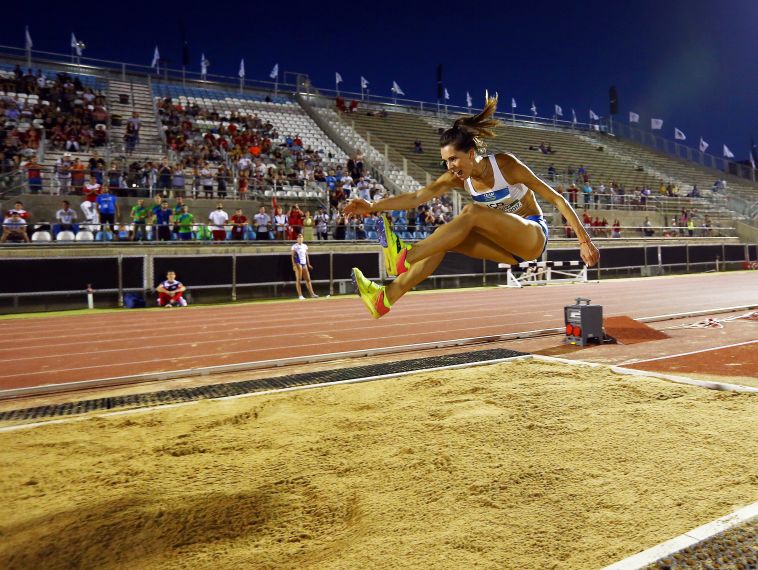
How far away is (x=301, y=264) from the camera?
1533cm

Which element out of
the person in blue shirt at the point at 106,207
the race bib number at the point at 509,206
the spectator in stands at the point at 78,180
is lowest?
the race bib number at the point at 509,206

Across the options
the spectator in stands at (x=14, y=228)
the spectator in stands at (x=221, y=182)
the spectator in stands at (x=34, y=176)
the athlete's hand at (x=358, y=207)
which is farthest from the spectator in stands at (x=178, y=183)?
the athlete's hand at (x=358, y=207)

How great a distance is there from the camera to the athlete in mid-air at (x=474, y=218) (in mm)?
3867

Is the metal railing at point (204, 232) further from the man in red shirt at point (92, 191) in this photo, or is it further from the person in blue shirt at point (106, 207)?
the man in red shirt at point (92, 191)

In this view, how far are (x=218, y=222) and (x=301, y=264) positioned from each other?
2883 mm

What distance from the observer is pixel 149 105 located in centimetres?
2373

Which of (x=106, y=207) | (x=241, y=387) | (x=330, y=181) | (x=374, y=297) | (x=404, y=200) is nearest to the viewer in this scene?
(x=374, y=297)

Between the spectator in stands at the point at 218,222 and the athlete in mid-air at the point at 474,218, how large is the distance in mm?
12274

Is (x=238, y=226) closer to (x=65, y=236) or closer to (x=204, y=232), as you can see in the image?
(x=204, y=232)

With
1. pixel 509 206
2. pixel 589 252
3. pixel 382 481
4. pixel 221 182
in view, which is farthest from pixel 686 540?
pixel 221 182

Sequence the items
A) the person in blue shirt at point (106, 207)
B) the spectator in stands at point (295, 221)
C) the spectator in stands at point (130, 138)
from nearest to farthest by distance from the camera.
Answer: the person in blue shirt at point (106, 207), the spectator in stands at point (295, 221), the spectator in stands at point (130, 138)

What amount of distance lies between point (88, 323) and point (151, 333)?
7.98 feet

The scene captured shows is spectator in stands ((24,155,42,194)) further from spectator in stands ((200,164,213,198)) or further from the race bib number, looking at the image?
the race bib number

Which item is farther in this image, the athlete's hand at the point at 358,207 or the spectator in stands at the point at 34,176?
the spectator in stands at the point at 34,176
